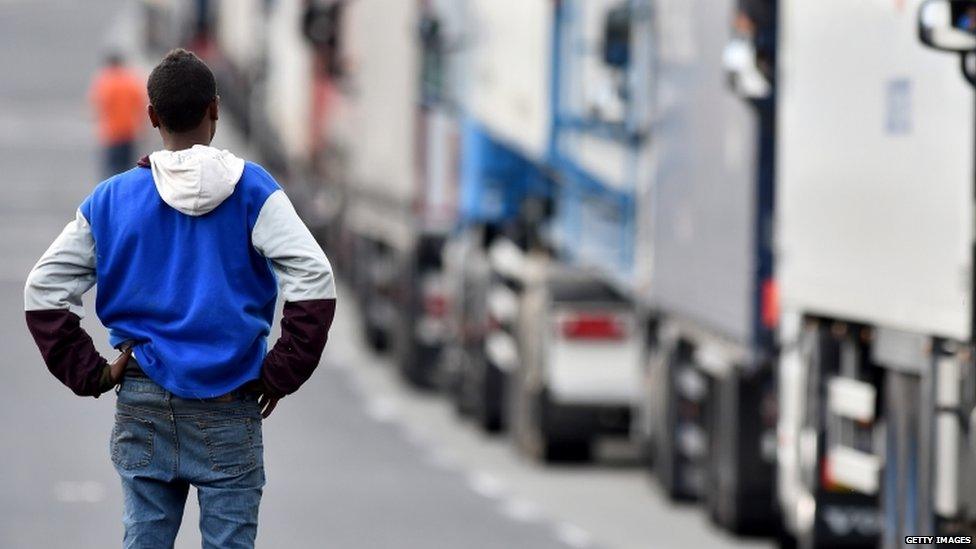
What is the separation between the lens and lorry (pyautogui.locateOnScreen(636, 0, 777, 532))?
563 inches

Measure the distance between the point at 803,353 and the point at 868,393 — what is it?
920 millimetres

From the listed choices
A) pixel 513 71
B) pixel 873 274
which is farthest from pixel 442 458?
pixel 873 274

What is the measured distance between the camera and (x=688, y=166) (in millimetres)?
15945

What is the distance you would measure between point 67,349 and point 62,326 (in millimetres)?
53

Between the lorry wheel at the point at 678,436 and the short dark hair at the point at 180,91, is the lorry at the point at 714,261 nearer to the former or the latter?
the lorry wheel at the point at 678,436

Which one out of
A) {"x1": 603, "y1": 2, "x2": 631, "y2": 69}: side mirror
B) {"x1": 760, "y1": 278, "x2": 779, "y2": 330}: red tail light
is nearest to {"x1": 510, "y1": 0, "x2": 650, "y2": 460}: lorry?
{"x1": 603, "y1": 2, "x2": 631, "y2": 69}: side mirror

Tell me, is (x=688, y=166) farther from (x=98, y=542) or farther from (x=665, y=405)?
(x=98, y=542)

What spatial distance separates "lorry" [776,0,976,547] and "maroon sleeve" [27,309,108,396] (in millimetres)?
3905

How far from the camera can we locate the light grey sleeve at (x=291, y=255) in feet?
22.2

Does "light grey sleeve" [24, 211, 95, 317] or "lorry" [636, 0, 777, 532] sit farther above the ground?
"light grey sleeve" [24, 211, 95, 317]

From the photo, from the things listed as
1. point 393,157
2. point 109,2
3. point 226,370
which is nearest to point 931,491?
point 226,370

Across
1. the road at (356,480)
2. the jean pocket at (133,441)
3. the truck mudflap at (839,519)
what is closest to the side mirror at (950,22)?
the truck mudflap at (839,519)

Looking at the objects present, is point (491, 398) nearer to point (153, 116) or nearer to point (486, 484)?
point (486, 484)

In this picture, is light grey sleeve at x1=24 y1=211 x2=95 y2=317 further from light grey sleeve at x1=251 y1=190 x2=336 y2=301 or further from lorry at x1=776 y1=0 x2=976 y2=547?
lorry at x1=776 y1=0 x2=976 y2=547
